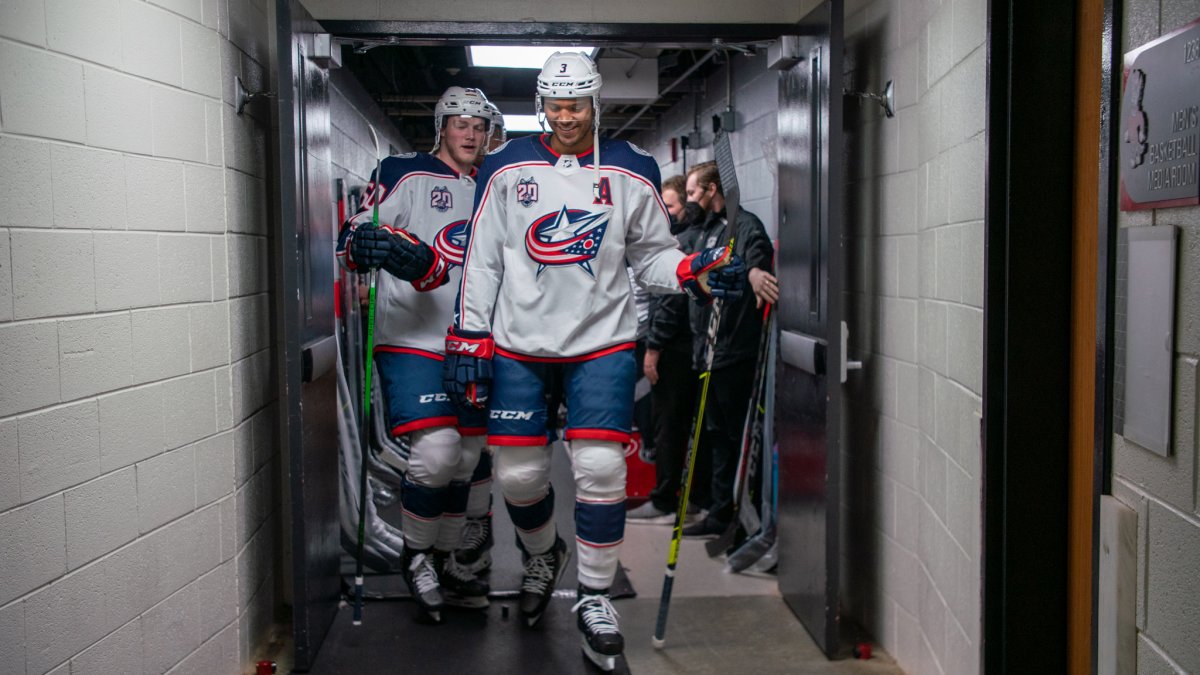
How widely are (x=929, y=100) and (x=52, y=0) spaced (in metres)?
1.87

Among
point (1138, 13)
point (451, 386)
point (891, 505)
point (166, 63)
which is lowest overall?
point (891, 505)

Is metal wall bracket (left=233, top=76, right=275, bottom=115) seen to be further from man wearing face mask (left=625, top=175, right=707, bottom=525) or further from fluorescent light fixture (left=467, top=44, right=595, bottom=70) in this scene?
man wearing face mask (left=625, top=175, right=707, bottom=525)

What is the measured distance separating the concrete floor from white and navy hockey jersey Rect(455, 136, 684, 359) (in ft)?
2.85

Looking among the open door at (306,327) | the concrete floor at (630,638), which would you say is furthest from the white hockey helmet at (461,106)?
the concrete floor at (630,638)

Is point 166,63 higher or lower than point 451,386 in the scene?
higher

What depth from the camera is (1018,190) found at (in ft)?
6.56

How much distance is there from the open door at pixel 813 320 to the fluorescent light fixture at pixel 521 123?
15.1 ft

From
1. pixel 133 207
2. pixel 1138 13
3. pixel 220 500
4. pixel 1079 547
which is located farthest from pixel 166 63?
pixel 1079 547

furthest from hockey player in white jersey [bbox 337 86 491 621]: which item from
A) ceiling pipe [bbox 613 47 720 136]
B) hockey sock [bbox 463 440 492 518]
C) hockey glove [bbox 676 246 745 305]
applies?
ceiling pipe [bbox 613 47 720 136]

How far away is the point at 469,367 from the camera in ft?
10.3

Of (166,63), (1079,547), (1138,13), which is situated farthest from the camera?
(166,63)

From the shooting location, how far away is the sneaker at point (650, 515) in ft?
15.7

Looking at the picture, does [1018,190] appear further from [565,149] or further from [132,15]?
[132,15]

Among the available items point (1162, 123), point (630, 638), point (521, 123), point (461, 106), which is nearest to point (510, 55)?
point (461, 106)
